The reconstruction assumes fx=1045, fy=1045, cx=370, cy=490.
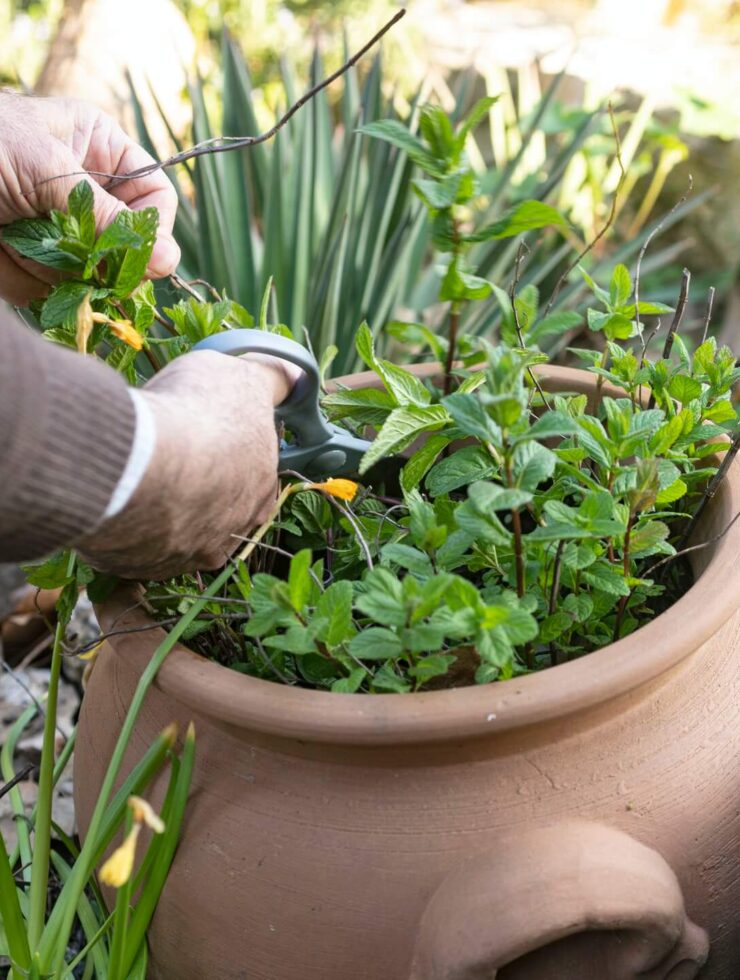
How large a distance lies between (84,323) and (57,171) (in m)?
0.22

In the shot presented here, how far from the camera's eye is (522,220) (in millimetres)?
865

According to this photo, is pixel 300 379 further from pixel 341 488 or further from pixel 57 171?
pixel 57 171

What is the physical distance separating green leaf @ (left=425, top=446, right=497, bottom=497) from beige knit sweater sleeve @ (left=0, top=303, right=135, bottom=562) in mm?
308

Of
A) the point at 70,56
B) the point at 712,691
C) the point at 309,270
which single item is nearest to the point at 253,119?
the point at 309,270

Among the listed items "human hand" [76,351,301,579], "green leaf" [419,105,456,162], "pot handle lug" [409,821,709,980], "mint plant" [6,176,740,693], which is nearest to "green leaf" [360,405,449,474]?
"mint plant" [6,176,740,693]

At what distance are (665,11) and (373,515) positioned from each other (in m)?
3.67

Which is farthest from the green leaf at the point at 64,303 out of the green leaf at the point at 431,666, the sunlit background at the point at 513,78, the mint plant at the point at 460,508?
the sunlit background at the point at 513,78

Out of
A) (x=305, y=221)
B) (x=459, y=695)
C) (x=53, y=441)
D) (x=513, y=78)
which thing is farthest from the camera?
(x=513, y=78)

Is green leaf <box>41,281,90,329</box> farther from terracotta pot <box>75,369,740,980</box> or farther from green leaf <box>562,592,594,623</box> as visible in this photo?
green leaf <box>562,592,594,623</box>

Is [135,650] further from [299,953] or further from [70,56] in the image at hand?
[70,56]

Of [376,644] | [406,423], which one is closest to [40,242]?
[406,423]

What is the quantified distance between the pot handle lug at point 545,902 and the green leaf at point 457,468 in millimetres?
288

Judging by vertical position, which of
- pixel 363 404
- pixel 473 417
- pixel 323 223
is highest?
pixel 473 417

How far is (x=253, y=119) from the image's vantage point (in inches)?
77.1
